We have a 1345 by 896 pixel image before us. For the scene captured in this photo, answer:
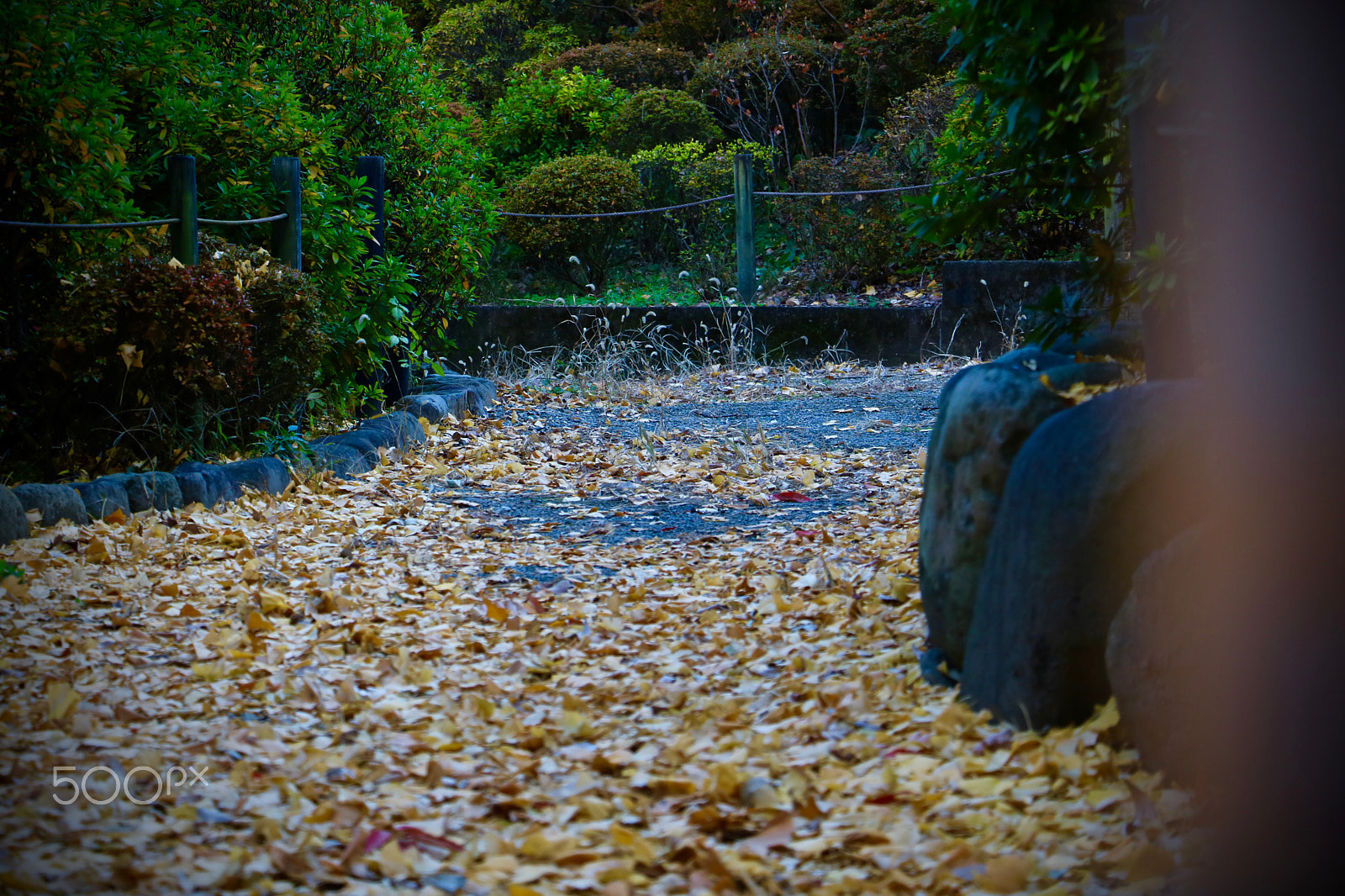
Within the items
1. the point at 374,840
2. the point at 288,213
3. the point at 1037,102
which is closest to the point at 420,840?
the point at 374,840

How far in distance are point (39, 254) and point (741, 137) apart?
982 centimetres

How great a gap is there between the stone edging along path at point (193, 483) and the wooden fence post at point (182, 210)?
924mm

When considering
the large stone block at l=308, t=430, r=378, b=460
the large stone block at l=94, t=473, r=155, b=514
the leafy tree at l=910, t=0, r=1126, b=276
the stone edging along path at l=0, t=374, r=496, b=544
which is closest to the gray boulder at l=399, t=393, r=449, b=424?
the stone edging along path at l=0, t=374, r=496, b=544

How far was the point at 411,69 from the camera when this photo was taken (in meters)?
6.69

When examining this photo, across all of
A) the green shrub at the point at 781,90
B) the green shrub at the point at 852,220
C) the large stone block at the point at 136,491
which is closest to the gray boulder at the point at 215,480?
the large stone block at the point at 136,491

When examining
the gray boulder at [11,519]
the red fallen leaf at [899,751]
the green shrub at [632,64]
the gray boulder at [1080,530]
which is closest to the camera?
the gray boulder at [1080,530]

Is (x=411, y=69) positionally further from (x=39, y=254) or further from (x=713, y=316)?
(x=713, y=316)

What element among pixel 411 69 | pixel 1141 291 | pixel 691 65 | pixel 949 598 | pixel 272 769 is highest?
pixel 691 65

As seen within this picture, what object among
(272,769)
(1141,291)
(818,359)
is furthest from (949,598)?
(818,359)

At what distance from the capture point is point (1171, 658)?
199 centimetres

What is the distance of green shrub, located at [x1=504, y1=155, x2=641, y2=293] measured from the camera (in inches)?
442

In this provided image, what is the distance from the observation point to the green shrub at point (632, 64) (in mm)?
13938

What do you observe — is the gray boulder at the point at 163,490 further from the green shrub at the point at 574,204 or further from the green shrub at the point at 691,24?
the green shrub at the point at 691,24

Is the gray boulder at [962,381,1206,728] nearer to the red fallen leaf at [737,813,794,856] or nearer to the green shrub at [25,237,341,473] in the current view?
the red fallen leaf at [737,813,794,856]
